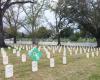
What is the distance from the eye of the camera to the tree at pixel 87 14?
152ft

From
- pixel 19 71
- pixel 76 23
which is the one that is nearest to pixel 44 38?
pixel 76 23

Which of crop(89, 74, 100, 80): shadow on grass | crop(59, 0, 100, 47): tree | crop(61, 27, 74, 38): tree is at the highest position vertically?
crop(59, 0, 100, 47): tree

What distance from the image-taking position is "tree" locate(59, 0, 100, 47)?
4622 centimetres

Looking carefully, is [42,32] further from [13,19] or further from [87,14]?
[87,14]

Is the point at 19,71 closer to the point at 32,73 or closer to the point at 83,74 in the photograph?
the point at 32,73

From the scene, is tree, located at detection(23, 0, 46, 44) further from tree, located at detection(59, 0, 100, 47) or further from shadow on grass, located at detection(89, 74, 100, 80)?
shadow on grass, located at detection(89, 74, 100, 80)

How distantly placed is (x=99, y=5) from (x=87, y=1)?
1.86 m

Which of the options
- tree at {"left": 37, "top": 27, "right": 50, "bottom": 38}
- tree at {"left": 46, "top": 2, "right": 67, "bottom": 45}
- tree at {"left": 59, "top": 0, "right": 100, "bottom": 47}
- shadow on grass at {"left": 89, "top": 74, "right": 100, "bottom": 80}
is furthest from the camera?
tree at {"left": 37, "top": 27, "right": 50, "bottom": 38}

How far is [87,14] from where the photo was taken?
46562mm

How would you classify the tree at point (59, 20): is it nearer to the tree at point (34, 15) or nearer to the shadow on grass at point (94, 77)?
the tree at point (34, 15)

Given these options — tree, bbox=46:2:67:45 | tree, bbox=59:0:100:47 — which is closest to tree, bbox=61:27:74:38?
tree, bbox=46:2:67:45

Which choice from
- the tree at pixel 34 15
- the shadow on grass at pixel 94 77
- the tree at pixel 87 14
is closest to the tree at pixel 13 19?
the tree at pixel 34 15

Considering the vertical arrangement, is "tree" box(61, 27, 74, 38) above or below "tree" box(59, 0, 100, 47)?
below

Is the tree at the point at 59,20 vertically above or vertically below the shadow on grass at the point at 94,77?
above
